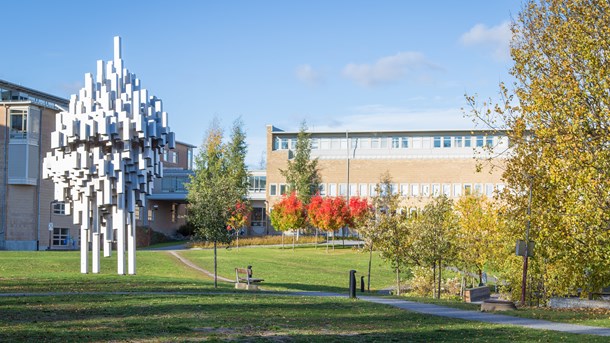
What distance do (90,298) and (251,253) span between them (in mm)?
40837

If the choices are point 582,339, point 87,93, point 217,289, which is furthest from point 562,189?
point 87,93

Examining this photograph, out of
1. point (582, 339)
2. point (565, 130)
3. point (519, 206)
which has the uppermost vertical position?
point (565, 130)

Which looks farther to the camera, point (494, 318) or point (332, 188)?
point (332, 188)

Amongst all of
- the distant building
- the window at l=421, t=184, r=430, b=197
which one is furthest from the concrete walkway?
the distant building

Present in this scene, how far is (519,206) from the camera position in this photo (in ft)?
103

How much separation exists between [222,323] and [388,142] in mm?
81143

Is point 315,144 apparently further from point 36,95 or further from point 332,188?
point 36,95

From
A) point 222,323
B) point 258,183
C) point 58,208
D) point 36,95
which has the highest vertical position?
point 36,95

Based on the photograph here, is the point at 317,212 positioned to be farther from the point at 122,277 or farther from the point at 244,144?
the point at 122,277

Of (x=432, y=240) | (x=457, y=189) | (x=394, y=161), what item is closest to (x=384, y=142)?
(x=394, y=161)

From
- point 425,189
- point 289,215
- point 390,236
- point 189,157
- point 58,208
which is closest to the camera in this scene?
point 390,236

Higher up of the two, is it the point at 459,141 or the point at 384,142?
the point at 384,142

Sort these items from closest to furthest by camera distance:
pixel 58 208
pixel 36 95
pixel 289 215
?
pixel 58 208
pixel 289 215
pixel 36 95

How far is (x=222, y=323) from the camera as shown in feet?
63.4
